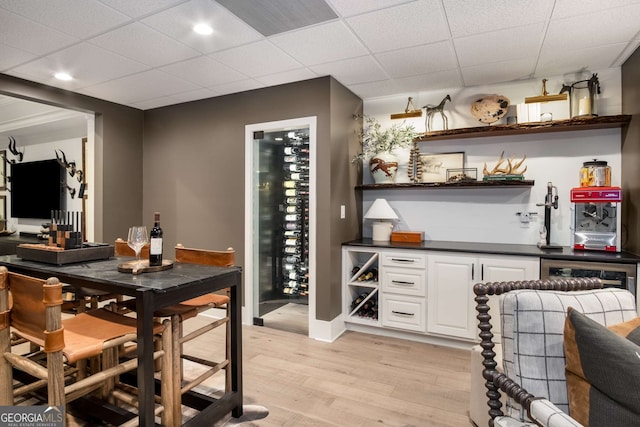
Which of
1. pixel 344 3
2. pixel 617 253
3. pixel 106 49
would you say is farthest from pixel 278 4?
pixel 617 253

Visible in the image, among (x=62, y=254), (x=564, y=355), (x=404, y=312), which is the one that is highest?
(x=62, y=254)

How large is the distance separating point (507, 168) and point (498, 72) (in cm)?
89

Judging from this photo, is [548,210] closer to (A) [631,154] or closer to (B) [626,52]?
(A) [631,154]

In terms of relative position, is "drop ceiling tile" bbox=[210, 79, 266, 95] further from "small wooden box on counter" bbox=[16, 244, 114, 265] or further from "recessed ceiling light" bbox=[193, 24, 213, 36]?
"small wooden box on counter" bbox=[16, 244, 114, 265]

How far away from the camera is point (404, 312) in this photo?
133 inches

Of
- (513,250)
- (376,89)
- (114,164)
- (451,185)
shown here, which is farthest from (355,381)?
(114,164)

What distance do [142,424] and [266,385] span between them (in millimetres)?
1087

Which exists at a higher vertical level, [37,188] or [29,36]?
[29,36]

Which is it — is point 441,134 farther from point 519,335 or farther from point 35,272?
point 35,272

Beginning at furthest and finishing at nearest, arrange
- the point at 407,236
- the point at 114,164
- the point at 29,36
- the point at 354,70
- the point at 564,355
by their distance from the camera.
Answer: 1. the point at 114,164
2. the point at 407,236
3. the point at 354,70
4. the point at 29,36
5. the point at 564,355

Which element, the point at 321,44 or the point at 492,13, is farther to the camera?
the point at 321,44

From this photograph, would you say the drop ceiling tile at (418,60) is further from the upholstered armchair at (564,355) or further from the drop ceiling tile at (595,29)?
the upholstered armchair at (564,355)

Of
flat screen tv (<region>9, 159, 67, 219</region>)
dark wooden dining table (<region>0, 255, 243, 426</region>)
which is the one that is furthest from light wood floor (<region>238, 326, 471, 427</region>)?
flat screen tv (<region>9, 159, 67, 219</region>)

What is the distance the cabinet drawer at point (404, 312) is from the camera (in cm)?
330
